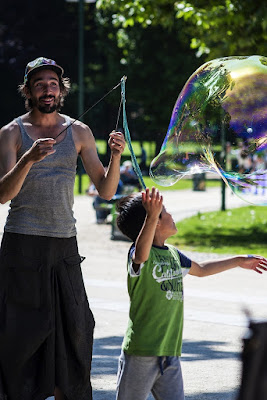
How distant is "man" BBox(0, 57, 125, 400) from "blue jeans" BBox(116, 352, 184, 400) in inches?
23.0

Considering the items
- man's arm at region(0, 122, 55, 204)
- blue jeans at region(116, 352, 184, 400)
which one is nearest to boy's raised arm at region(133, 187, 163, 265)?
blue jeans at region(116, 352, 184, 400)

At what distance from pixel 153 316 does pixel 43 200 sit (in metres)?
0.82

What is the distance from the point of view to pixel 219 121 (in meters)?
5.75

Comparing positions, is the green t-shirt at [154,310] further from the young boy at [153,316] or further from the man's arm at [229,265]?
the man's arm at [229,265]

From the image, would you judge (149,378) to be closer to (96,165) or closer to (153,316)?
(153,316)

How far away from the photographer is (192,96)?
5668mm

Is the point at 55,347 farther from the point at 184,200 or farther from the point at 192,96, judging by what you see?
the point at 184,200

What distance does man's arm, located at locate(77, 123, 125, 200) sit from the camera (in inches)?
165

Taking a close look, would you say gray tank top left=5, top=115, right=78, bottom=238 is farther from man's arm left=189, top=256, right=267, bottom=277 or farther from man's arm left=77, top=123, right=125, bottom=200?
man's arm left=189, top=256, right=267, bottom=277

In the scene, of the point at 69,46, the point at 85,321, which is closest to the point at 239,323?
the point at 85,321

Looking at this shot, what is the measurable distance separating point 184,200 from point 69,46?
17035mm

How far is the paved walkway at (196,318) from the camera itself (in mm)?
5438

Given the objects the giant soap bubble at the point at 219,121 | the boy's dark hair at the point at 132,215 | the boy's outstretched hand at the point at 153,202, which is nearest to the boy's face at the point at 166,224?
the boy's dark hair at the point at 132,215

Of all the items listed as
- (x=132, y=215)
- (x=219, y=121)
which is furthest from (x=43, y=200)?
(x=219, y=121)
